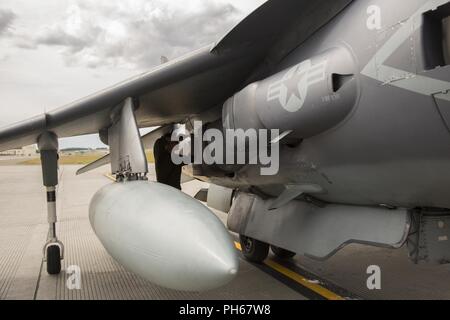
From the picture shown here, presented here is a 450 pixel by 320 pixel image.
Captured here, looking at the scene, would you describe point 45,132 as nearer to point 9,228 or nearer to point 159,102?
point 159,102

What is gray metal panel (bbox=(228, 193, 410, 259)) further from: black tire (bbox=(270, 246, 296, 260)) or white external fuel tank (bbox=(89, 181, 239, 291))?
white external fuel tank (bbox=(89, 181, 239, 291))

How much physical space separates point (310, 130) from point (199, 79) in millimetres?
1586

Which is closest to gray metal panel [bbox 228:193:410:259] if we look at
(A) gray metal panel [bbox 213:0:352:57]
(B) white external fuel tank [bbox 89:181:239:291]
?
(B) white external fuel tank [bbox 89:181:239:291]

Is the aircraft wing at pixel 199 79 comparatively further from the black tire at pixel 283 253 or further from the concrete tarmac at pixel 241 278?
the black tire at pixel 283 253

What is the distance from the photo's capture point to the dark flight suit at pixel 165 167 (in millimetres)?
6508

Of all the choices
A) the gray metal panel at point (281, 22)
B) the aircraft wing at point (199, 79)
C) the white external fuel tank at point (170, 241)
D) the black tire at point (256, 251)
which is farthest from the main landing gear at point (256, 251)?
the gray metal panel at point (281, 22)

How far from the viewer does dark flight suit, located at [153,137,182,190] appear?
651 cm

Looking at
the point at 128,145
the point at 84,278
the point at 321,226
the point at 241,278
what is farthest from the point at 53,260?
the point at 321,226

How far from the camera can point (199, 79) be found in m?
4.36

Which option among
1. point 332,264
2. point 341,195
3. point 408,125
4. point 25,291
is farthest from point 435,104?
point 25,291

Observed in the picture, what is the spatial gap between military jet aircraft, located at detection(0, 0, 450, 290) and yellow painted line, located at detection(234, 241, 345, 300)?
0.82m

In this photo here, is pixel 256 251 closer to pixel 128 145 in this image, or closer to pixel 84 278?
pixel 84 278
